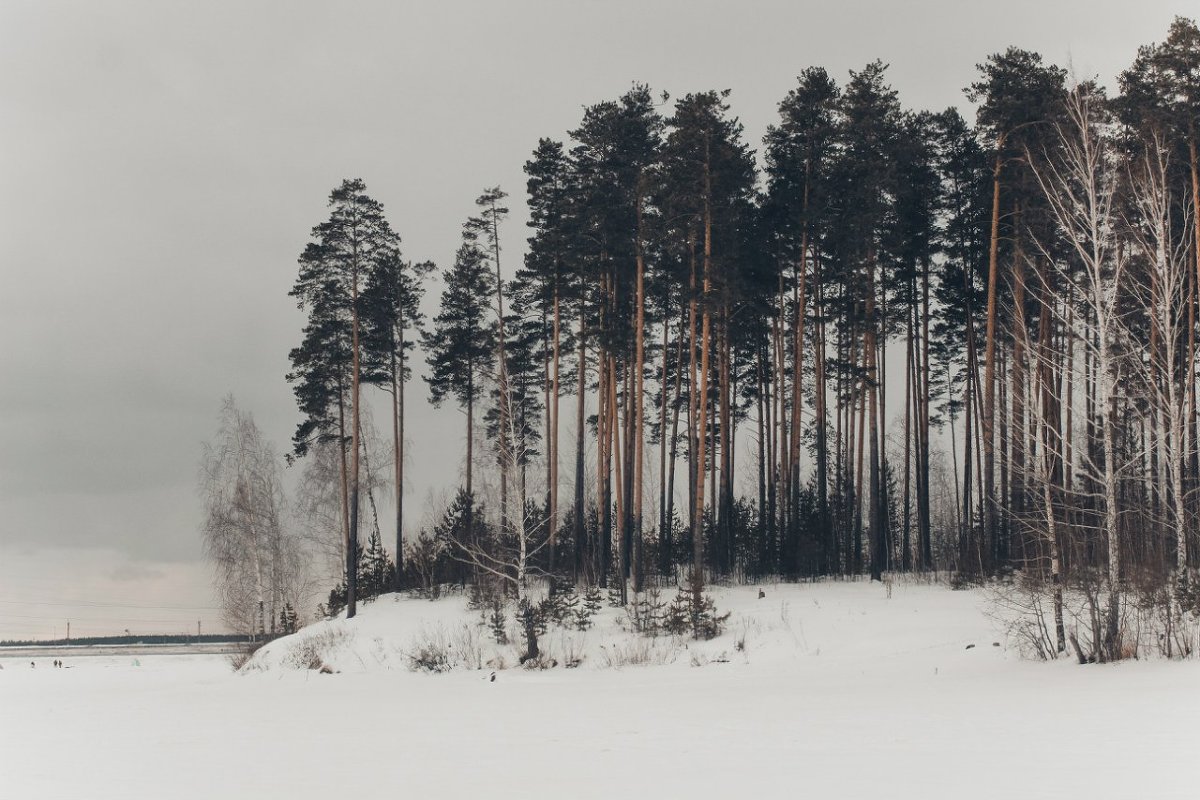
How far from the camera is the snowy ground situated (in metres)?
9.50

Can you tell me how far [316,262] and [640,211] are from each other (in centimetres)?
1275

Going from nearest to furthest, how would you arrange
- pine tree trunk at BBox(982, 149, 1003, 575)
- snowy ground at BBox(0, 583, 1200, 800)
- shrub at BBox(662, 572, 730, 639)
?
snowy ground at BBox(0, 583, 1200, 800) → shrub at BBox(662, 572, 730, 639) → pine tree trunk at BBox(982, 149, 1003, 575)

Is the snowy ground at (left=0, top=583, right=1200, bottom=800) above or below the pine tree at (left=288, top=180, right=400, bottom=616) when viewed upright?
below

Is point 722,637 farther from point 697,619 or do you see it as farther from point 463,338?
point 463,338

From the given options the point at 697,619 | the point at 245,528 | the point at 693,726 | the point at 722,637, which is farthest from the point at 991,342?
the point at 245,528

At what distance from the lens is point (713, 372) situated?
40000 millimetres

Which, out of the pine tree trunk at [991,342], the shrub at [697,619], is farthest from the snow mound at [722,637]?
the pine tree trunk at [991,342]

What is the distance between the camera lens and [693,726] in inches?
533

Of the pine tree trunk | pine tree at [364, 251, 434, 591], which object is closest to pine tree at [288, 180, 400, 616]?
pine tree at [364, 251, 434, 591]

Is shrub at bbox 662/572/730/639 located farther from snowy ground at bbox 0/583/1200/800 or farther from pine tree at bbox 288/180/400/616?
pine tree at bbox 288/180/400/616

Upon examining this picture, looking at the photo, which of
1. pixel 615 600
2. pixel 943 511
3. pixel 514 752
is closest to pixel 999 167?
pixel 615 600

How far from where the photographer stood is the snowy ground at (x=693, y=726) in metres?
9.50

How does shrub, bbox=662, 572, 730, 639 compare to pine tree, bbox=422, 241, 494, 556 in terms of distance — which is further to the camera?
pine tree, bbox=422, 241, 494, 556

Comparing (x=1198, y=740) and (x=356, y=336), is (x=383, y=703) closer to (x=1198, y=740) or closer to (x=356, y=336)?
(x=1198, y=740)
